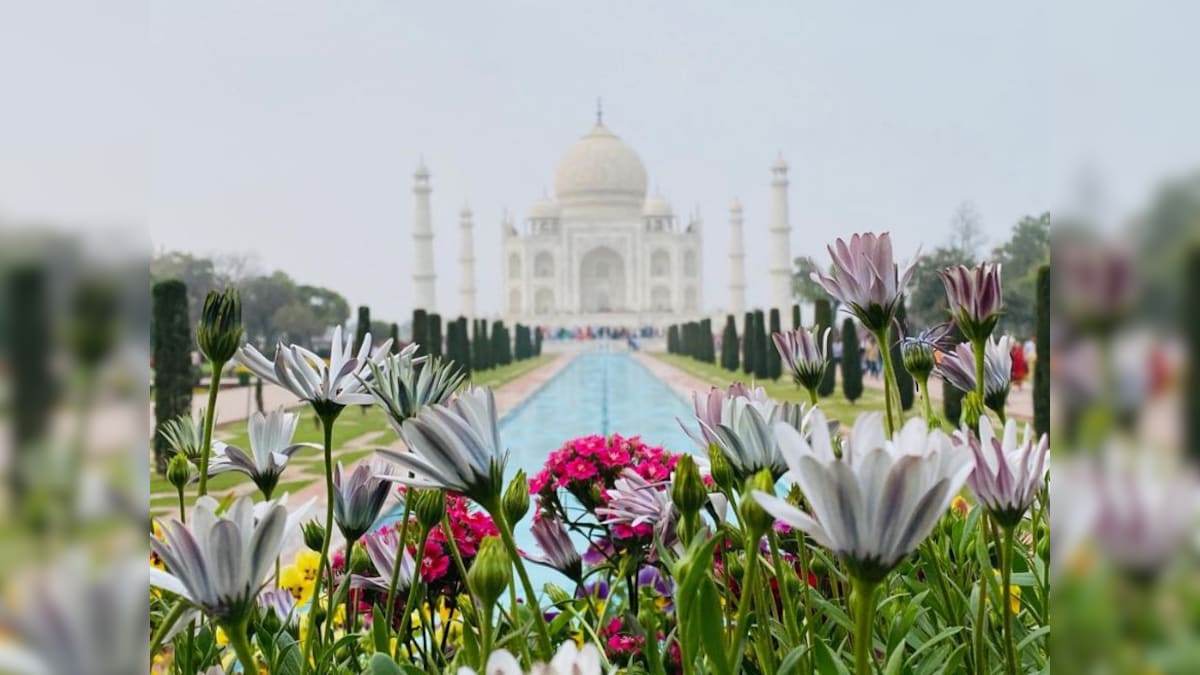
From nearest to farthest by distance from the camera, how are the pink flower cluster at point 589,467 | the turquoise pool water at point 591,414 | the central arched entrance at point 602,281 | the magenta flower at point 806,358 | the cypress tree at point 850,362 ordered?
the magenta flower at point 806,358
the pink flower cluster at point 589,467
the turquoise pool water at point 591,414
the cypress tree at point 850,362
the central arched entrance at point 602,281

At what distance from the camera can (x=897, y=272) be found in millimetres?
519

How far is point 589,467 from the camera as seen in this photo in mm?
828

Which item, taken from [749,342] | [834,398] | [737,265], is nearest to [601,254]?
[737,265]

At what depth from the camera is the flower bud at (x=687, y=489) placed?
35 cm

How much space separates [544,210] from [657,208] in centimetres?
279

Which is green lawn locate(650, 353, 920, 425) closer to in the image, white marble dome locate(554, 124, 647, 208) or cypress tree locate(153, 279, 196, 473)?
cypress tree locate(153, 279, 196, 473)

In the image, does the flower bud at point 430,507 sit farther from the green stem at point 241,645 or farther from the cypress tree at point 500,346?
the cypress tree at point 500,346

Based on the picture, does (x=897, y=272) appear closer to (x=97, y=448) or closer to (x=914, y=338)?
(x=914, y=338)

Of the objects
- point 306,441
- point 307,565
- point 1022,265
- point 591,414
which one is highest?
point 1022,265

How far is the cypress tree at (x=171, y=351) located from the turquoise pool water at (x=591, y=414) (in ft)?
3.97

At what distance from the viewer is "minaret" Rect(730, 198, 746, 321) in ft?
75.6

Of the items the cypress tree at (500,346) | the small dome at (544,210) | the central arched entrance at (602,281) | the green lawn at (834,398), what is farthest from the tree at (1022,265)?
the small dome at (544,210)

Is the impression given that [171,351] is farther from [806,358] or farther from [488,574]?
[488,574]

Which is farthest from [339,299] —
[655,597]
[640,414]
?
[655,597]
